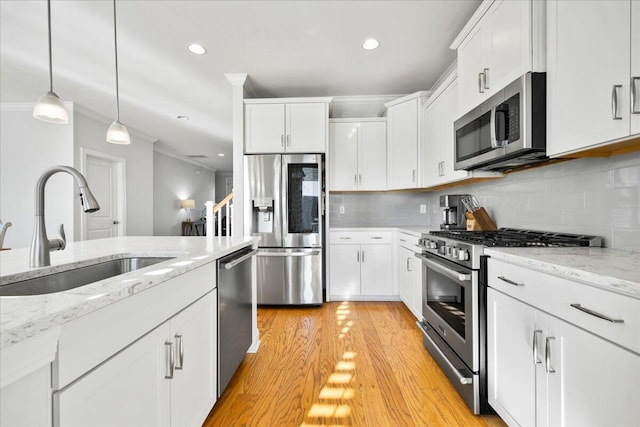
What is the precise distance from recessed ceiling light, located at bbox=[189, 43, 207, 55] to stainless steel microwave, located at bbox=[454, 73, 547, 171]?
7.97 feet

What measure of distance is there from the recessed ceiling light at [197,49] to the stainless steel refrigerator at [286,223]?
1.10m

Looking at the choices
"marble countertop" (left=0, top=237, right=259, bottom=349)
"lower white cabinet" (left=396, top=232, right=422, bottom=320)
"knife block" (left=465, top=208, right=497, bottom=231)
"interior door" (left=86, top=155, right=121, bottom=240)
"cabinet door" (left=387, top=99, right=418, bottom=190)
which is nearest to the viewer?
"marble countertop" (left=0, top=237, right=259, bottom=349)

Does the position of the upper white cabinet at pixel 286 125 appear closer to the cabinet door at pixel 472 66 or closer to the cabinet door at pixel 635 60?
the cabinet door at pixel 472 66

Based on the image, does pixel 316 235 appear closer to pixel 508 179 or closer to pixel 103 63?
pixel 508 179

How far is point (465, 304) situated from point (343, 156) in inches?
97.7

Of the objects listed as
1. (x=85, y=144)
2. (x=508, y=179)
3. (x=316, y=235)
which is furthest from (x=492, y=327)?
(x=85, y=144)

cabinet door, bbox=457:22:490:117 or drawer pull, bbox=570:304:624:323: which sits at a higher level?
cabinet door, bbox=457:22:490:117

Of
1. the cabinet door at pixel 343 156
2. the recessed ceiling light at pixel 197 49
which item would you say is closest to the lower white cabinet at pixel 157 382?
the recessed ceiling light at pixel 197 49

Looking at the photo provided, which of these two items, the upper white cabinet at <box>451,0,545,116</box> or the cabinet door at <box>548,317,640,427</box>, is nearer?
the cabinet door at <box>548,317,640,427</box>

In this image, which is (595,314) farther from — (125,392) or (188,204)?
(188,204)

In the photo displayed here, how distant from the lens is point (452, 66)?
9.71ft

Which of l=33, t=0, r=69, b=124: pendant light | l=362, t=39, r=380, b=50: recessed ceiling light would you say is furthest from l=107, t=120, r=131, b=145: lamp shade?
l=362, t=39, r=380, b=50: recessed ceiling light

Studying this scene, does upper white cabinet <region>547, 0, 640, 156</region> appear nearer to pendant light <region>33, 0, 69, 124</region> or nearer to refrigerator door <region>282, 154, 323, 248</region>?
refrigerator door <region>282, 154, 323, 248</region>

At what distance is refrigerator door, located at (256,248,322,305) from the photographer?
3.22 meters
